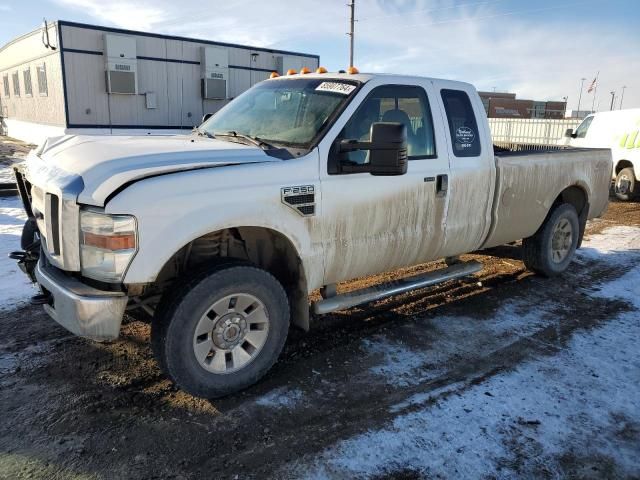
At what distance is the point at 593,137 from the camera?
12453 millimetres

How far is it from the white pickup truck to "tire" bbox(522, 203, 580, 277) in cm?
113

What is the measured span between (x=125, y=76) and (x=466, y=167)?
16784mm

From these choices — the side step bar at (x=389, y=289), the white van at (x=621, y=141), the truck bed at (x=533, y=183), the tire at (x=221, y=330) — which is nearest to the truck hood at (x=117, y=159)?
the tire at (x=221, y=330)

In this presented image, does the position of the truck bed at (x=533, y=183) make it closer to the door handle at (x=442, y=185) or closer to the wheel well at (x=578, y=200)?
the wheel well at (x=578, y=200)

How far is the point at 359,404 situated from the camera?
3320 mm

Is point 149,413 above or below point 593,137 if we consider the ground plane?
below

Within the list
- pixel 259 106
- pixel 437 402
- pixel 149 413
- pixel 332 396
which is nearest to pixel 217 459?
pixel 149 413

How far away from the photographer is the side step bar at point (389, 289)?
385 centimetres

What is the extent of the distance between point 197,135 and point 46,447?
251 centimetres

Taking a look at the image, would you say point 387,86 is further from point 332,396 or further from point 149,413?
point 149,413

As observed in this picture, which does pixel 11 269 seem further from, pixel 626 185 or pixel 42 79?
pixel 42 79

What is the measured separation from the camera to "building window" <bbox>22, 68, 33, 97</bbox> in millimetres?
22438

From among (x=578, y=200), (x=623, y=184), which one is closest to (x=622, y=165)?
(x=623, y=184)

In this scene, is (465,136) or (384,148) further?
(465,136)
